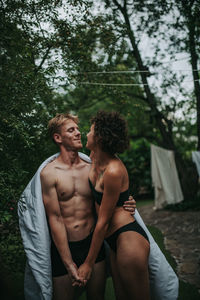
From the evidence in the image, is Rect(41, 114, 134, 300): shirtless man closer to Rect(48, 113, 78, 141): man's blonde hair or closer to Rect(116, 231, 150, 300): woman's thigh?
Rect(48, 113, 78, 141): man's blonde hair

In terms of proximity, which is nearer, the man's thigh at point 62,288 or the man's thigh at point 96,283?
the man's thigh at point 62,288

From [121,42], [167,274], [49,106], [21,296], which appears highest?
[121,42]

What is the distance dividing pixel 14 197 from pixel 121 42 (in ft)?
16.1

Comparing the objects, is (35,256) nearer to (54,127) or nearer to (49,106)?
(54,127)

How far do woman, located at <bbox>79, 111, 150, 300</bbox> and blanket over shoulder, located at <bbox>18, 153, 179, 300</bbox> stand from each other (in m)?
0.33

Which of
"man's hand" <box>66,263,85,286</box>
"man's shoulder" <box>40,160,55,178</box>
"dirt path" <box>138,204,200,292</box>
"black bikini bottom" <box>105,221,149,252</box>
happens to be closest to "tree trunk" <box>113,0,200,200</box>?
"dirt path" <box>138,204,200,292</box>

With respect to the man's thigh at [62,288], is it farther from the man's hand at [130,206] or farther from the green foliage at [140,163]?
the green foliage at [140,163]

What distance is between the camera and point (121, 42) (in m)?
6.27

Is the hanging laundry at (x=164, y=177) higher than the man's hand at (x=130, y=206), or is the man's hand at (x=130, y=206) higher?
the man's hand at (x=130, y=206)

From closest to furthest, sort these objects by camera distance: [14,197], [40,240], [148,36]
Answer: [40,240] < [14,197] < [148,36]

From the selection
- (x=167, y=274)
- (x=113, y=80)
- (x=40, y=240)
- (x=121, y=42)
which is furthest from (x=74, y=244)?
(x=121, y=42)

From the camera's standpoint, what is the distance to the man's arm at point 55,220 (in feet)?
7.56

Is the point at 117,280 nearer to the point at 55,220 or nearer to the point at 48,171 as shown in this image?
the point at 55,220

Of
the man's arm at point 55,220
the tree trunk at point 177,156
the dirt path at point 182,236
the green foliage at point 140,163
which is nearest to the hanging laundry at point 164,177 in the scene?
the tree trunk at point 177,156
